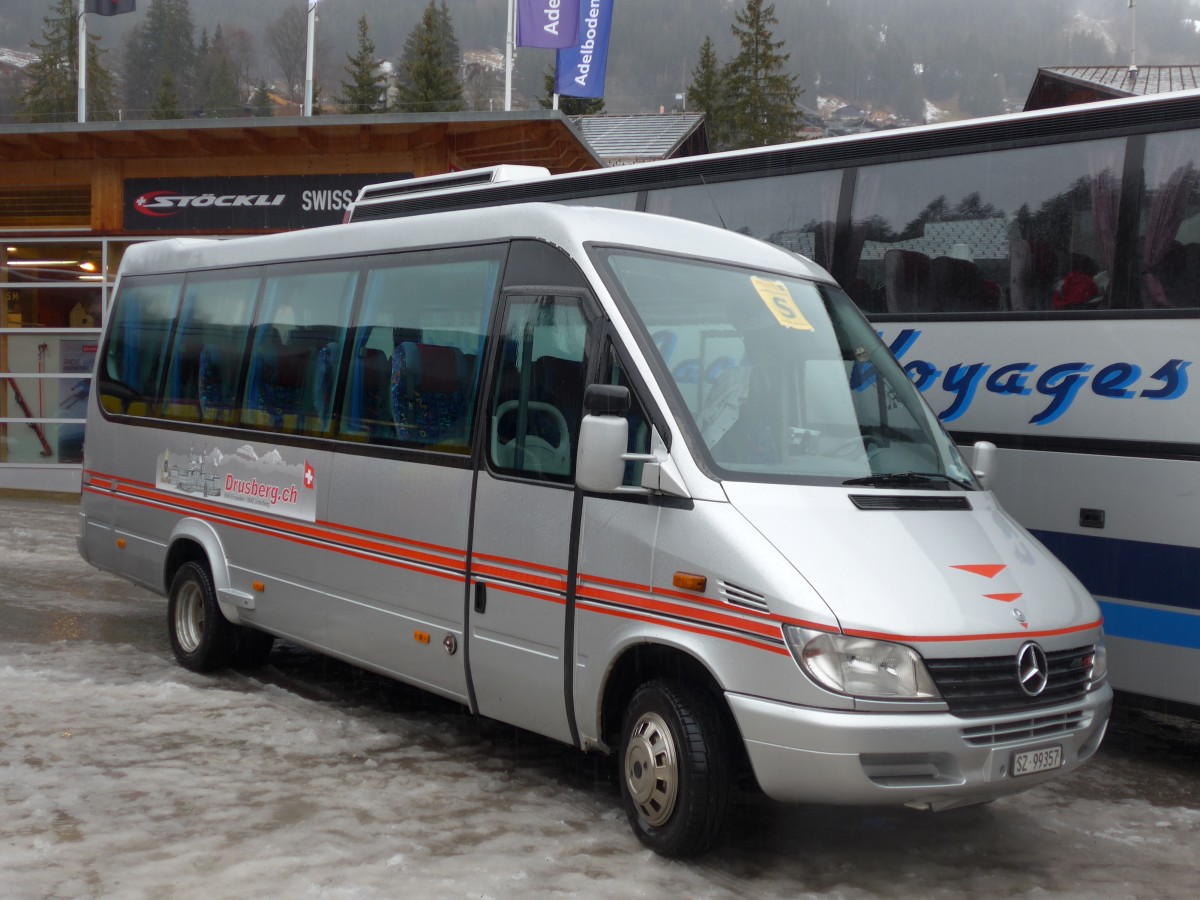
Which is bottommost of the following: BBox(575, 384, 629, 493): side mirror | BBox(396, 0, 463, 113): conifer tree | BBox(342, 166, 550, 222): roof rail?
BBox(575, 384, 629, 493): side mirror

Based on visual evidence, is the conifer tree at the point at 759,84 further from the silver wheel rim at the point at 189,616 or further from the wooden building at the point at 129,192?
the silver wheel rim at the point at 189,616

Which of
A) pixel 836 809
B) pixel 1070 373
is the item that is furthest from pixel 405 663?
pixel 1070 373

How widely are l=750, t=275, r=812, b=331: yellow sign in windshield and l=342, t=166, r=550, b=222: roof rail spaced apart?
4.95 meters

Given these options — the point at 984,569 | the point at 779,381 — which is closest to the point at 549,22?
the point at 779,381

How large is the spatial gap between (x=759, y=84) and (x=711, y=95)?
4910 millimetres

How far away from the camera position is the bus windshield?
18.1 feet

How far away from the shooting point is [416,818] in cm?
579

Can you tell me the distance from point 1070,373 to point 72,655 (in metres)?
6.62

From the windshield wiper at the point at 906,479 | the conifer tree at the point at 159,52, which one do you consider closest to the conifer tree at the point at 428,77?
the conifer tree at the point at 159,52

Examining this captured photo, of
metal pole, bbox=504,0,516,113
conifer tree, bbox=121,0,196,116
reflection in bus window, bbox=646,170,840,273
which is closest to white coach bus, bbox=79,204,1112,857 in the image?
reflection in bus window, bbox=646,170,840,273

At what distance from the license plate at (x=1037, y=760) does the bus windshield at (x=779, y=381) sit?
47.3 inches

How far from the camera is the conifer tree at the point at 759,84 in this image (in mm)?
76562

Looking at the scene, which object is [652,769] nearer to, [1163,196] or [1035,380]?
[1035,380]

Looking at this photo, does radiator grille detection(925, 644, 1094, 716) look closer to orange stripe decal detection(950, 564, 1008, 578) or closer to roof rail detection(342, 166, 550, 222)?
orange stripe decal detection(950, 564, 1008, 578)
